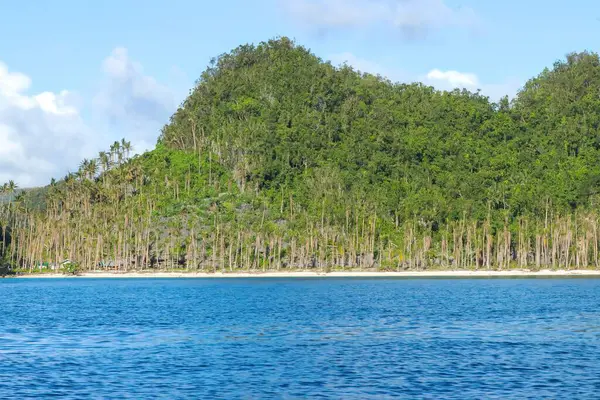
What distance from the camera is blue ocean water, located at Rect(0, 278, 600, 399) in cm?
4469

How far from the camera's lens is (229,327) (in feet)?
266

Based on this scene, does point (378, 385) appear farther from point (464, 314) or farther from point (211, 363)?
point (464, 314)

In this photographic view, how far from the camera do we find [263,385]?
46031 mm

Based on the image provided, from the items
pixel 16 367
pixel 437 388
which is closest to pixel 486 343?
pixel 437 388

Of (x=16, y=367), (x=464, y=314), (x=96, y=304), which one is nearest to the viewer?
(x=16, y=367)

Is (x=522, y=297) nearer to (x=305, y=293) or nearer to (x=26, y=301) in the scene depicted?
(x=305, y=293)

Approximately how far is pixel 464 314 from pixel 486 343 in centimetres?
2875

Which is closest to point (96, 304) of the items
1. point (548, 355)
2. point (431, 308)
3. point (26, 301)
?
point (26, 301)

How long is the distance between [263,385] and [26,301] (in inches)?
3609

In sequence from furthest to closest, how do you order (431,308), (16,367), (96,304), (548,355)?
(96,304), (431,308), (548,355), (16,367)

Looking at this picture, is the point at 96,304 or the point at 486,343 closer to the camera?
the point at 486,343

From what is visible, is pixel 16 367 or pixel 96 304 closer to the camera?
pixel 16 367

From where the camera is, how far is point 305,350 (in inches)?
2416

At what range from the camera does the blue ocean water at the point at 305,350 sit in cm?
4469
